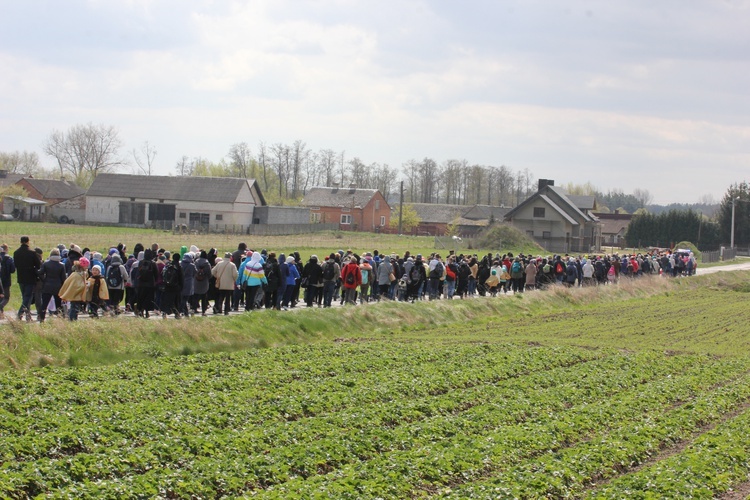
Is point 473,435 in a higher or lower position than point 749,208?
lower

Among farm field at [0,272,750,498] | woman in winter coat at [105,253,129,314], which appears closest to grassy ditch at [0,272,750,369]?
farm field at [0,272,750,498]

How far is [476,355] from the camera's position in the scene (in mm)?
20281

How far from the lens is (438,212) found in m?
129

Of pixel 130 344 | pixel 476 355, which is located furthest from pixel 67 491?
pixel 476 355

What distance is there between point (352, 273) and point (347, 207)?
8664 cm

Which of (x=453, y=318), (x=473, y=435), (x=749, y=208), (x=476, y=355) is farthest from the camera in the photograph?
(x=749, y=208)

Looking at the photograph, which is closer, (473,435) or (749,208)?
(473,435)

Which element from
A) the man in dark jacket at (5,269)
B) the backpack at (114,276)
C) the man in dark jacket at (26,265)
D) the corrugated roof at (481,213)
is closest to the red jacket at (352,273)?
the backpack at (114,276)

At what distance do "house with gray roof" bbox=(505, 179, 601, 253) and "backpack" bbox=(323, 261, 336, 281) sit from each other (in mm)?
66035

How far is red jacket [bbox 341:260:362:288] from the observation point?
26906 mm

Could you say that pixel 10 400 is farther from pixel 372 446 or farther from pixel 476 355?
pixel 476 355

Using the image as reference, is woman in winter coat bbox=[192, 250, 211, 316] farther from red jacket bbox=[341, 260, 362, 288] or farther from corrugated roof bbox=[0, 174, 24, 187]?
corrugated roof bbox=[0, 174, 24, 187]

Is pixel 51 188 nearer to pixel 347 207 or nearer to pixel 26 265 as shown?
pixel 347 207

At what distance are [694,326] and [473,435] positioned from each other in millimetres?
19441
